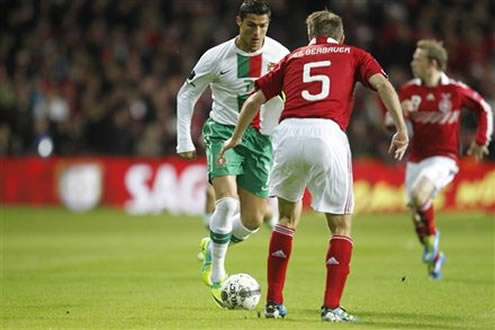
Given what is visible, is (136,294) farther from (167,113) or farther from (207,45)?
(207,45)

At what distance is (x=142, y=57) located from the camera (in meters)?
26.6

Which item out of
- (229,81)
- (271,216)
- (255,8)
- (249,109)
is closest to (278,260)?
(249,109)

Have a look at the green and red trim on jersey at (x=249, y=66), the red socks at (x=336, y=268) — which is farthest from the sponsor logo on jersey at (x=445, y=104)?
the red socks at (x=336, y=268)

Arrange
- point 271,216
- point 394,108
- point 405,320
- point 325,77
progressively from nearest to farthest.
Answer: point 394,108
point 325,77
point 405,320
point 271,216

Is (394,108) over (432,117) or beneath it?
over

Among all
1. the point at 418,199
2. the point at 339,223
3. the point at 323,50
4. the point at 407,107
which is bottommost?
the point at 418,199

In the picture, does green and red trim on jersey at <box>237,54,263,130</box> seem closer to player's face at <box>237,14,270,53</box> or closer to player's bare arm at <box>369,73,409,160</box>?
player's face at <box>237,14,270,53</box>

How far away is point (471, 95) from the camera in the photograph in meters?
13.2

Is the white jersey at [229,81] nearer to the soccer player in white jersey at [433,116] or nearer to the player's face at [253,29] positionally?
the player's face at [253,29]

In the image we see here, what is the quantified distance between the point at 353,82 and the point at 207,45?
60.3 feet

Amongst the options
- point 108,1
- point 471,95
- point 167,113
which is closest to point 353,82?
point 471,95

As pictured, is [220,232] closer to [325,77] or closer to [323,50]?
[325,77]

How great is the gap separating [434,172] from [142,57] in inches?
572

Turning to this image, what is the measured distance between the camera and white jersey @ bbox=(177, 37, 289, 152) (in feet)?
33.0
